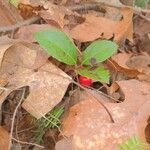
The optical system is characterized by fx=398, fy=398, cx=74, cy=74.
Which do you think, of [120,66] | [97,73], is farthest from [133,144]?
[120,66]

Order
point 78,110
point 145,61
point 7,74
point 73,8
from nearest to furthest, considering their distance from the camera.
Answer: point 78,110, point 7,74, point 145,61, point 73,8

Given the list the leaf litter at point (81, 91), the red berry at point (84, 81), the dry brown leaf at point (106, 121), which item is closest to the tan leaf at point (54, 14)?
the leaf litter at point (81, 91)

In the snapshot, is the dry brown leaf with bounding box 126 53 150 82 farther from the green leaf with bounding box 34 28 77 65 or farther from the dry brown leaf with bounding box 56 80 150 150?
the green leaf with bounding box 34 28 77 65

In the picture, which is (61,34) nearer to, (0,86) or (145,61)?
(0,86)

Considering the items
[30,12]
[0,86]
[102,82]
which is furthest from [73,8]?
[0,86]

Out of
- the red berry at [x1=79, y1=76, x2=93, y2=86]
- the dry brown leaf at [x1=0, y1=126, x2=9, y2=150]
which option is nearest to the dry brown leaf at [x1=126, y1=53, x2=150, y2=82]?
the red berry at [x1=79, y1=76, x2=93, y2=86]

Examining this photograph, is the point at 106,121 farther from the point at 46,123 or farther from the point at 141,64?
the point at 141,64

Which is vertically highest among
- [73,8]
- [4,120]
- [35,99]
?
[73,8]
